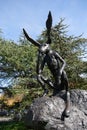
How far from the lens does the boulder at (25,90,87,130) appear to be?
8969mm

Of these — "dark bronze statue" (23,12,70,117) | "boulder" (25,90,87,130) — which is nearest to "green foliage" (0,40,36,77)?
"dark bronze statue" (23,12,70,117)

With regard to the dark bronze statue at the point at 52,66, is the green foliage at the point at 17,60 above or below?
above

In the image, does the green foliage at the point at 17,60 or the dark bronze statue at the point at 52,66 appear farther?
the green foliage at the point at 17,60

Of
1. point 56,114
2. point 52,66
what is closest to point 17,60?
point 52,66

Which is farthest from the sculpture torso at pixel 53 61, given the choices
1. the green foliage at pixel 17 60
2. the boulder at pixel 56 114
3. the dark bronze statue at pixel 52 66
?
the green foliage at pixel 17 60

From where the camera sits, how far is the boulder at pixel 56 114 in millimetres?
8969

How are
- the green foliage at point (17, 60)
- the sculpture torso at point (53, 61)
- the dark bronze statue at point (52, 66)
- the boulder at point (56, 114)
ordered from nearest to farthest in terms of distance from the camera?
1. the boulder at point (56, 114)
2. the dark bronze statue at point (52, 66)
3. the sculpture torso at point (53, 61)
4. the green foliage at point (17, 60)

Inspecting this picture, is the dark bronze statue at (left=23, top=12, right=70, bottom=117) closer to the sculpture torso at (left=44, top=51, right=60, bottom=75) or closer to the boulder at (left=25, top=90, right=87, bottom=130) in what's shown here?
the sculpture torso at (left=44, top=51, right=60, bottom=75)

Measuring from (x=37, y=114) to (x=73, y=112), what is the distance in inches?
39.7

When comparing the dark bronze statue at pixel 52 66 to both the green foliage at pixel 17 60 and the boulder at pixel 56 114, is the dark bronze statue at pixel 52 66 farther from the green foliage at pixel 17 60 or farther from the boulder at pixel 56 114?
the green foliage at pixel 17 60

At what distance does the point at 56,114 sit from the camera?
9234 mm

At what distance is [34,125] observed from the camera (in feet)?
30.0

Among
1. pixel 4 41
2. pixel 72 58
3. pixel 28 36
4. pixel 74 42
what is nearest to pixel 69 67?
pixel 72 58

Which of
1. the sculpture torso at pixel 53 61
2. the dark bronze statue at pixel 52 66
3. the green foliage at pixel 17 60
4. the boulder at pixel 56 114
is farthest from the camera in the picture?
the green foliage at pixel 17 60
